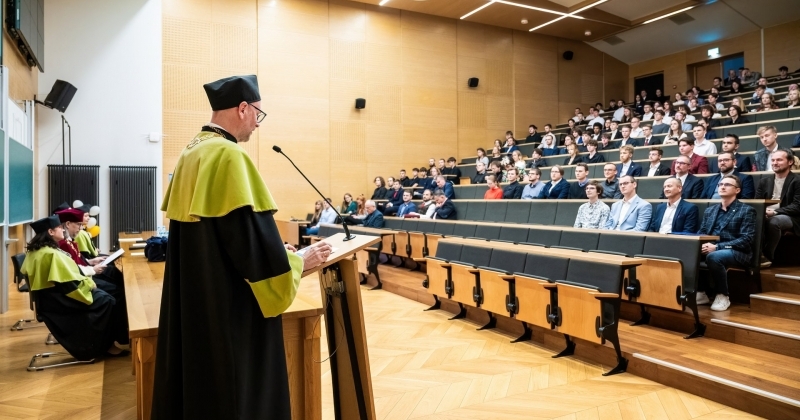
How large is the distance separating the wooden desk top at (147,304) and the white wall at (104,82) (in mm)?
4824

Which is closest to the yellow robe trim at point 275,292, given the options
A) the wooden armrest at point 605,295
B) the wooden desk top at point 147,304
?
the wooden desk top at point 147,304

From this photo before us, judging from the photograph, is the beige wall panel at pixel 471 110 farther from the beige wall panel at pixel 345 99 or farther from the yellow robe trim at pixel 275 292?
the yellow robe trim at pixel 275 292

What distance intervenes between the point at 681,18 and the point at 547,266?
816cm

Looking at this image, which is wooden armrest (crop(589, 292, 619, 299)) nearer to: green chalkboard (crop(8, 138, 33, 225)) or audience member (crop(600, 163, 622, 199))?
audience member (crop(600, 163, 622, 199))

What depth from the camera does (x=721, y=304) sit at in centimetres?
281

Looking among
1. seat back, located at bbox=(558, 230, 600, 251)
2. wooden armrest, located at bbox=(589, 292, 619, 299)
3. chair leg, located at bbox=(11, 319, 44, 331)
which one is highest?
seat back, located at bbox=(558, 230, 600, 251)

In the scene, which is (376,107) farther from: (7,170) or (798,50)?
(798,50)

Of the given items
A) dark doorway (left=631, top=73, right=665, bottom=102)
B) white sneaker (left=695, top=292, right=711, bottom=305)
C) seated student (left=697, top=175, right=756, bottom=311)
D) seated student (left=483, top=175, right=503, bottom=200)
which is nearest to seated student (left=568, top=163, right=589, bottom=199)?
seated student (left=483, top=175, right=503, bottom=200)

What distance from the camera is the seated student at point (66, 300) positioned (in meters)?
2.50

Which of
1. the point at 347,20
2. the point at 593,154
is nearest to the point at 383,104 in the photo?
the point at 347,20

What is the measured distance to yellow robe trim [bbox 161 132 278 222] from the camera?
39.8 inches

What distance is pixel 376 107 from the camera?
8.40m

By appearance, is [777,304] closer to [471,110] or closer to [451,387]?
[451,387]

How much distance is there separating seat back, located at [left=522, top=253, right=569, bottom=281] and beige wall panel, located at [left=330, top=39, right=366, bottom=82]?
5.81 meters
